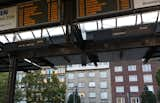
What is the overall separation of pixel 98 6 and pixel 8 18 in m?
3.24

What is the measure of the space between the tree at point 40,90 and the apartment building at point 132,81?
1806 inches

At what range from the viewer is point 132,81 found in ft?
281

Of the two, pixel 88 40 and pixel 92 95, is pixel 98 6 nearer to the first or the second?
pixel 88 40

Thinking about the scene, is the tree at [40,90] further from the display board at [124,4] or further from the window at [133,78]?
the window at [133,78]

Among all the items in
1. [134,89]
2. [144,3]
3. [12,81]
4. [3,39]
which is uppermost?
[144,3]

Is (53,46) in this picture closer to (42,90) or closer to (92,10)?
(92,10)

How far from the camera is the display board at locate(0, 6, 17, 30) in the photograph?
8.73 meters

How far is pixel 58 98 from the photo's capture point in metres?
41.8

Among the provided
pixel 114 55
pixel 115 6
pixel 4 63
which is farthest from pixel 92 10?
pixel 4 63

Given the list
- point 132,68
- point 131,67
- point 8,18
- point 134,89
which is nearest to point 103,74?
point 131,67

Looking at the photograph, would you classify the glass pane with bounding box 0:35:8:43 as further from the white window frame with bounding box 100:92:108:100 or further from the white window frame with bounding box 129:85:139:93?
the white window frame with bounding box 100:92:108:100

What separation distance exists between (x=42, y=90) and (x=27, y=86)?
8.37ft

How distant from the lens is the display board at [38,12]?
8219mm

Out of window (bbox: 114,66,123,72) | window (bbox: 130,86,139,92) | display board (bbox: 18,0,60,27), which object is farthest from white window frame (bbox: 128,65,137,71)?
display board (bbox: 18,0,60,27)
